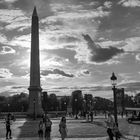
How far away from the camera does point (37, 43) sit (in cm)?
6712

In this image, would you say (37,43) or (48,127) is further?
(37,43)

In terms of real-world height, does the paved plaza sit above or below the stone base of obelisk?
below

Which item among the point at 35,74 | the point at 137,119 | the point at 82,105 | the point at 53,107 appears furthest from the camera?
the point at 82,105

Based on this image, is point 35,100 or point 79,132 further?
point 35,100

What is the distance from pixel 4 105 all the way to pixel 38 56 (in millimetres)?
116120

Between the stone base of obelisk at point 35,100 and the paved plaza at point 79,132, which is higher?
the stone base of obelisk at point 35,100

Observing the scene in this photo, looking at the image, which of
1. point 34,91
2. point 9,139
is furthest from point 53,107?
point 9,139

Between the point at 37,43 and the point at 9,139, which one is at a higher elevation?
the point at 37,43

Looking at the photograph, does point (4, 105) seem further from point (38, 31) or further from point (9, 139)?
point (9, 139)

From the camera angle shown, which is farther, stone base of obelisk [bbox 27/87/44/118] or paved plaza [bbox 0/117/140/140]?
stone base of obelisk [bbox 27/87/44/118]

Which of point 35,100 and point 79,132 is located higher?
point 35,100

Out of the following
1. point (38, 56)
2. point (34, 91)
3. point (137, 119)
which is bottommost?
point (137, 119)

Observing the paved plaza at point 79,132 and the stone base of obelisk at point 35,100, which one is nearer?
the paved plaza at point 79,132

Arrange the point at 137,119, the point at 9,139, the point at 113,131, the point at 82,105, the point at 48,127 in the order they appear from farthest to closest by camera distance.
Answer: the point at 82,105, the point at 137,119, the point at 9,139, the point at 48,127, the point at 113,131
